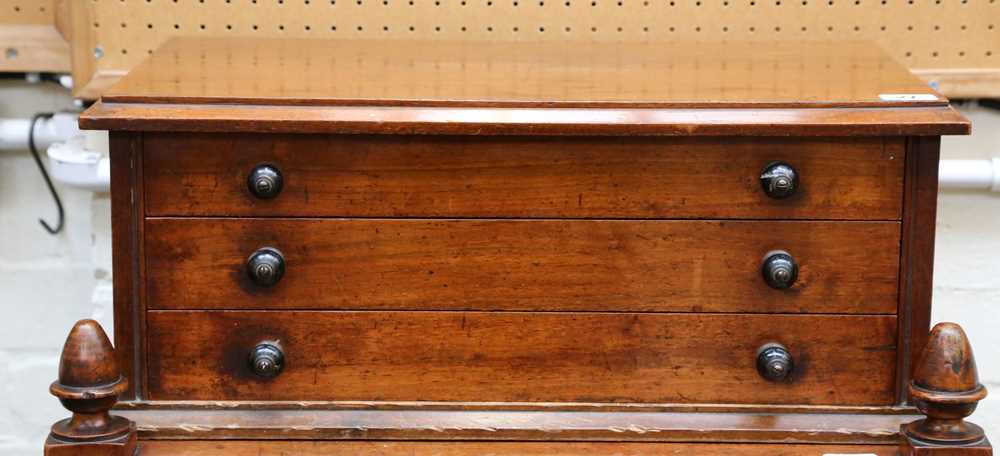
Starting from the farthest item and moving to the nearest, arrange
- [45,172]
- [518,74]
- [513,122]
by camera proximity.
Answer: [45,172]
[518,74]
[513,122]

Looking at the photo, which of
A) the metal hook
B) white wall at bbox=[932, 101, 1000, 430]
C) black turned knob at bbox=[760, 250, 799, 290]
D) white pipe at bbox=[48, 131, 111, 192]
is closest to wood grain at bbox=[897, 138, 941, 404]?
black turned knob at bbox=[760, 250, 799, 290]

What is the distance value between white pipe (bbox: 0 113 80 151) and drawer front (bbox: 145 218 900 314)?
0.67 m

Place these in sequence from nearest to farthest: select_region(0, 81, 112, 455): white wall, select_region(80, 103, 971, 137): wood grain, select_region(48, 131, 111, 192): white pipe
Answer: select_region(80, 103, 971, 137): wood grain
select_region(48, 131, 111, 192): white pipe
select_region(0, 81, 112, 455): white wall

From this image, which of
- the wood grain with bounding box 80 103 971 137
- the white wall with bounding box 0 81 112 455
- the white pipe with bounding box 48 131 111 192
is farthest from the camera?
the white wall with bounding box 0 81 112 455

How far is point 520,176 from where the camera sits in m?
1.19

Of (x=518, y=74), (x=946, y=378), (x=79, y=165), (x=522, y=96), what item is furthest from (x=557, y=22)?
(x=946, y=378)

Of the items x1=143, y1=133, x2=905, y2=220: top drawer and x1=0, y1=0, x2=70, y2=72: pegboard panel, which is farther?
x1=0, y1=0, x2=70, y2=72: pegboard panel

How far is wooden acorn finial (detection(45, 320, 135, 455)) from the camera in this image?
1162 mm

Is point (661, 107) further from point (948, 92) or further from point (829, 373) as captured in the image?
point (948, 92)

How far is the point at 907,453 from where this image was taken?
121 centimetres

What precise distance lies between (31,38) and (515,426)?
943mm

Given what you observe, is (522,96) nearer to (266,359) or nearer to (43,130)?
(266,359)

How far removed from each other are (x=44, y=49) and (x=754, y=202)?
1045 mm

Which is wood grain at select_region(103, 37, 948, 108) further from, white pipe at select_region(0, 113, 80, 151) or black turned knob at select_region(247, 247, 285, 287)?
white pipe at select_region(0, 113, 80, 151)
